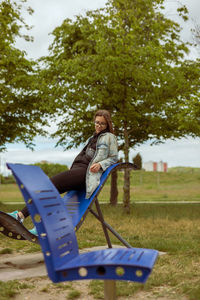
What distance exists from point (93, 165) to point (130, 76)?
7.53 m

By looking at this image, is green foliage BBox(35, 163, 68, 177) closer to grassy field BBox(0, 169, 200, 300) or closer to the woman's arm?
grassy field BBox(0, 169, 200, 300)

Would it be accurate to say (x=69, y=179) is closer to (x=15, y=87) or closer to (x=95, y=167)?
(x=95, y=167)

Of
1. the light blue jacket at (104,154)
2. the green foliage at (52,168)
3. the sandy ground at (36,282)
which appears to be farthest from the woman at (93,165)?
the green foliage at (52,168)

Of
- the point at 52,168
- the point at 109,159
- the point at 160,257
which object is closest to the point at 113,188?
the point at 160,257

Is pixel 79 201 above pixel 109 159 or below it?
below

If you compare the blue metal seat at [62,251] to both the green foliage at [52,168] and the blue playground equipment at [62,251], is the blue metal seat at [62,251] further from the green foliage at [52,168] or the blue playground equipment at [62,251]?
the green foliage at [52,168]

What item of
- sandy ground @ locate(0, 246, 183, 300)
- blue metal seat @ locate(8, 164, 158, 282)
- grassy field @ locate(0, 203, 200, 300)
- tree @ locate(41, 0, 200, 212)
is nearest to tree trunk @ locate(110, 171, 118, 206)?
tree @ locate(41, 0, 200, 212)

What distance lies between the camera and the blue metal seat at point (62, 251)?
88.6 inches

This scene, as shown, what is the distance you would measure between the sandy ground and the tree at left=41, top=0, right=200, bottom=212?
7.54m

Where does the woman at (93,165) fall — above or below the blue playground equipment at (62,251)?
above

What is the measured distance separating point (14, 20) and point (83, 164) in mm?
12817

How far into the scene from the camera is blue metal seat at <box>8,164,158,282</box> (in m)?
2.25

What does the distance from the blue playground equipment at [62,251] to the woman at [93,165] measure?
213cm

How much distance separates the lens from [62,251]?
2.72m
